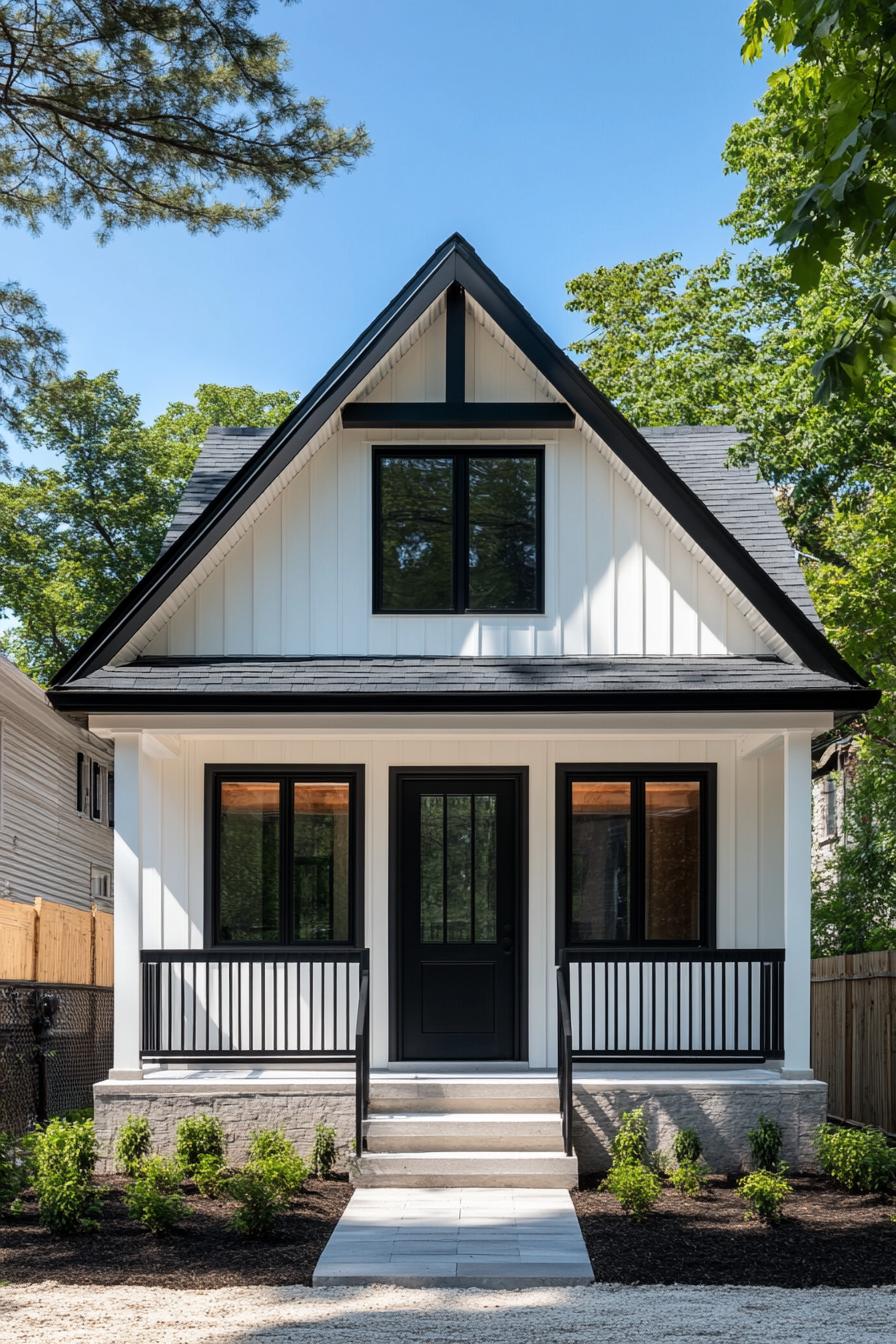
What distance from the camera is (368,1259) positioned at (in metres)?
7.78

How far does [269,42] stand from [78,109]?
5.90 ft

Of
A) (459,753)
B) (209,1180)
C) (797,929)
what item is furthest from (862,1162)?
(459,753)

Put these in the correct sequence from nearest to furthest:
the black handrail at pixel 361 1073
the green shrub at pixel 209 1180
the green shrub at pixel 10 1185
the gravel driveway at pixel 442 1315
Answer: the gravel driveway at pixel 442 1315, the green shrub at pixel 10 1185, the green shrub at pixel 209 1180, the black handrail at pixel 361 1073

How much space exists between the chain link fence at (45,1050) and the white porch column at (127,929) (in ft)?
7.57

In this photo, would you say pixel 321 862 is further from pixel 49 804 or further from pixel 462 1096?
pixel 49 804

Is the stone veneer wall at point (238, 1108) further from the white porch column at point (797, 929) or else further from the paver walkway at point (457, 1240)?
the white porch column at point (797, 929)

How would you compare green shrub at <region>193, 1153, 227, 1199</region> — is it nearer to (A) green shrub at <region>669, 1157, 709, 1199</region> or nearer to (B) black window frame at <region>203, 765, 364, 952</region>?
(B) black window frame at <region>203, 765, 364, 952</region>

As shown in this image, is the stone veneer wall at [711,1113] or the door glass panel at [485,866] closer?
the stone veneer wall at [711,1113]

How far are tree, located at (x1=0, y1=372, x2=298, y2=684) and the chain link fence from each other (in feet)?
53.2

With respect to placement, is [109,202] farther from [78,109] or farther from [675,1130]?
[675,1130]

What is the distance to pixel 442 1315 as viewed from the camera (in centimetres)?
687

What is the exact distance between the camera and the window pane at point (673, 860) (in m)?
11.9

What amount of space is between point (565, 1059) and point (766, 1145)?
1.45m

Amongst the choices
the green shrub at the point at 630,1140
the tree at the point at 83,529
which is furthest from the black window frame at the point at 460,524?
the tree at the point at 83,529
